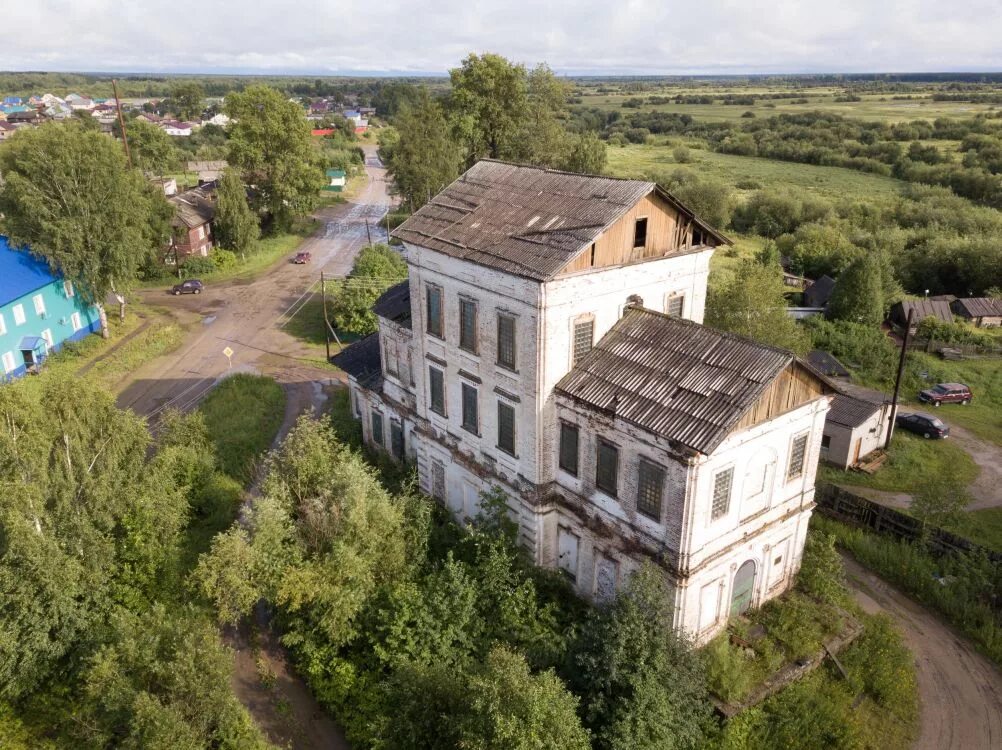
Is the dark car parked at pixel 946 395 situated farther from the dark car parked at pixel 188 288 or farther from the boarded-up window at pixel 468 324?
the dark car parked at pixel 188 288

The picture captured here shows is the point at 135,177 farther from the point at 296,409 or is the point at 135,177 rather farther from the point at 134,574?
the point at 134,574

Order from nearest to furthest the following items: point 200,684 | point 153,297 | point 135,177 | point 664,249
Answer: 1. point 200,684
2. point 664,249
3. point 135,177
4. point 153,297

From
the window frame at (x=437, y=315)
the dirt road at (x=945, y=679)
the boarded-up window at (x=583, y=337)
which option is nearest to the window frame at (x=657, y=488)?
the boarded-up window at (x=583, y=337)

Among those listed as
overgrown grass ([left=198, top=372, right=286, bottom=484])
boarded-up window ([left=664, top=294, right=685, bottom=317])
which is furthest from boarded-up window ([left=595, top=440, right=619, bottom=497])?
overgrown grass ([left=198, top=372, right=286, bottom=484])

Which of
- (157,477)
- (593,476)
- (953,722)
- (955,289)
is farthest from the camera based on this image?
(955,289)

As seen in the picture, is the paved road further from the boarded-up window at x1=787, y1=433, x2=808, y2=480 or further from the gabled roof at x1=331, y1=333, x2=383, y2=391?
the boarded-up window at x1=787, y1=433, x2=808, y2=480

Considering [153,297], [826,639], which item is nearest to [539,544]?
[826,639]
